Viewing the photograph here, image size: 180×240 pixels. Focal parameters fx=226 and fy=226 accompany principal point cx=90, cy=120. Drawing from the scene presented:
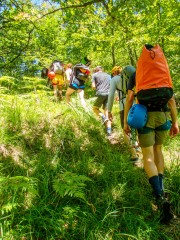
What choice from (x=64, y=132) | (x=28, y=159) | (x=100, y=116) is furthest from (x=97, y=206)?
(x=100, y=116)

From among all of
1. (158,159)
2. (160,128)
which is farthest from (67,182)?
(160,128)

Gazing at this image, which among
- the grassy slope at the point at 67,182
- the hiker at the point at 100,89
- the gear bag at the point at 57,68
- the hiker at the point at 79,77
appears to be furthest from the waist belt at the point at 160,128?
the gear bag at the point at 57,68

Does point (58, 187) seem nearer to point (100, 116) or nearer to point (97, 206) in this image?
point (97, 206)

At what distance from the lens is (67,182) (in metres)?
2.74

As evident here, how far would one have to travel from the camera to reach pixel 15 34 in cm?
681

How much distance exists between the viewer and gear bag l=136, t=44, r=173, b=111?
9.01 ft

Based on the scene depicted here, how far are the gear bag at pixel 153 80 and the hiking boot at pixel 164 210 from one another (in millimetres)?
1162

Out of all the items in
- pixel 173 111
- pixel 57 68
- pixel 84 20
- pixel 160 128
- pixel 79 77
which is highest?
pixel 84 20

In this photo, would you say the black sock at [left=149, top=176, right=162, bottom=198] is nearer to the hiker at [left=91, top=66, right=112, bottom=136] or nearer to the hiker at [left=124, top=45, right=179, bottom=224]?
the hiker at [left=124, top=45, right=179, bottom=224]

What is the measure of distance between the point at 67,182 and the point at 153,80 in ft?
5.33

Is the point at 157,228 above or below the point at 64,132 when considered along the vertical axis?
below

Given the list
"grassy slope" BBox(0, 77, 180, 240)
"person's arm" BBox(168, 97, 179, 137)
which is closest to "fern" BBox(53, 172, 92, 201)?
"grassy slope" BBox(0, 77, 180, 240)

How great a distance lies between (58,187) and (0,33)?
16.1ft

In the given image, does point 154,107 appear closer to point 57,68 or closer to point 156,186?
point 156,186
